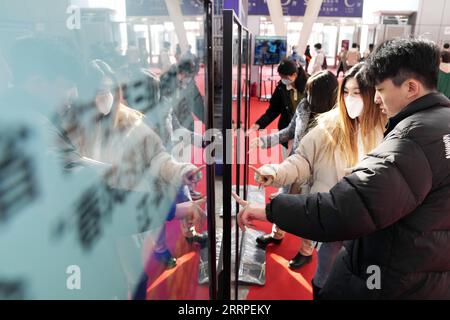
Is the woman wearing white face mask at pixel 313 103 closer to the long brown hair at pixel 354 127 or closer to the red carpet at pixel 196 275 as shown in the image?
the red carpet at pixel 196 275

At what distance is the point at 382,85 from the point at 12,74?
1076mm

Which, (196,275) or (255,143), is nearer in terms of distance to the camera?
(196,275)

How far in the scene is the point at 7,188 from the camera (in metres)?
0.30

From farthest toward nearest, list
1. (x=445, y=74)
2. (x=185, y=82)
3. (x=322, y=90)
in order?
(x=445, y=74) < (x=322, y=90) < (x=185, y=82)

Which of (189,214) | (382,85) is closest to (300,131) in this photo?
(382,85)

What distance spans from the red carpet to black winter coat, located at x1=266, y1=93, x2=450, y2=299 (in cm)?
32

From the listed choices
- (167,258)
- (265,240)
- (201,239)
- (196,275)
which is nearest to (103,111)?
(167,258)

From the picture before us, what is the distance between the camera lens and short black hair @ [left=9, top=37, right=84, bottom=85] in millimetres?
304

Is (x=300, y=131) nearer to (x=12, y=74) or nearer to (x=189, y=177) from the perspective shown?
(x=189, y=177)

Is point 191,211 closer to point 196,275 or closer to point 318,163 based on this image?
point 196,275

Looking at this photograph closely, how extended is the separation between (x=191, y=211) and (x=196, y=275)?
0.51 m

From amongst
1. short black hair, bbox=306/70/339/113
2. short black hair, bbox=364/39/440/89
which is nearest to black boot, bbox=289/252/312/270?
short black hair, bbox=306/70/339/113

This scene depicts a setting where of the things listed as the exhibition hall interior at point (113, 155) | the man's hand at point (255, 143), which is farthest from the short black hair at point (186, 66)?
the man's hand at point (255, 143)

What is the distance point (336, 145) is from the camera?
6.12 ft
